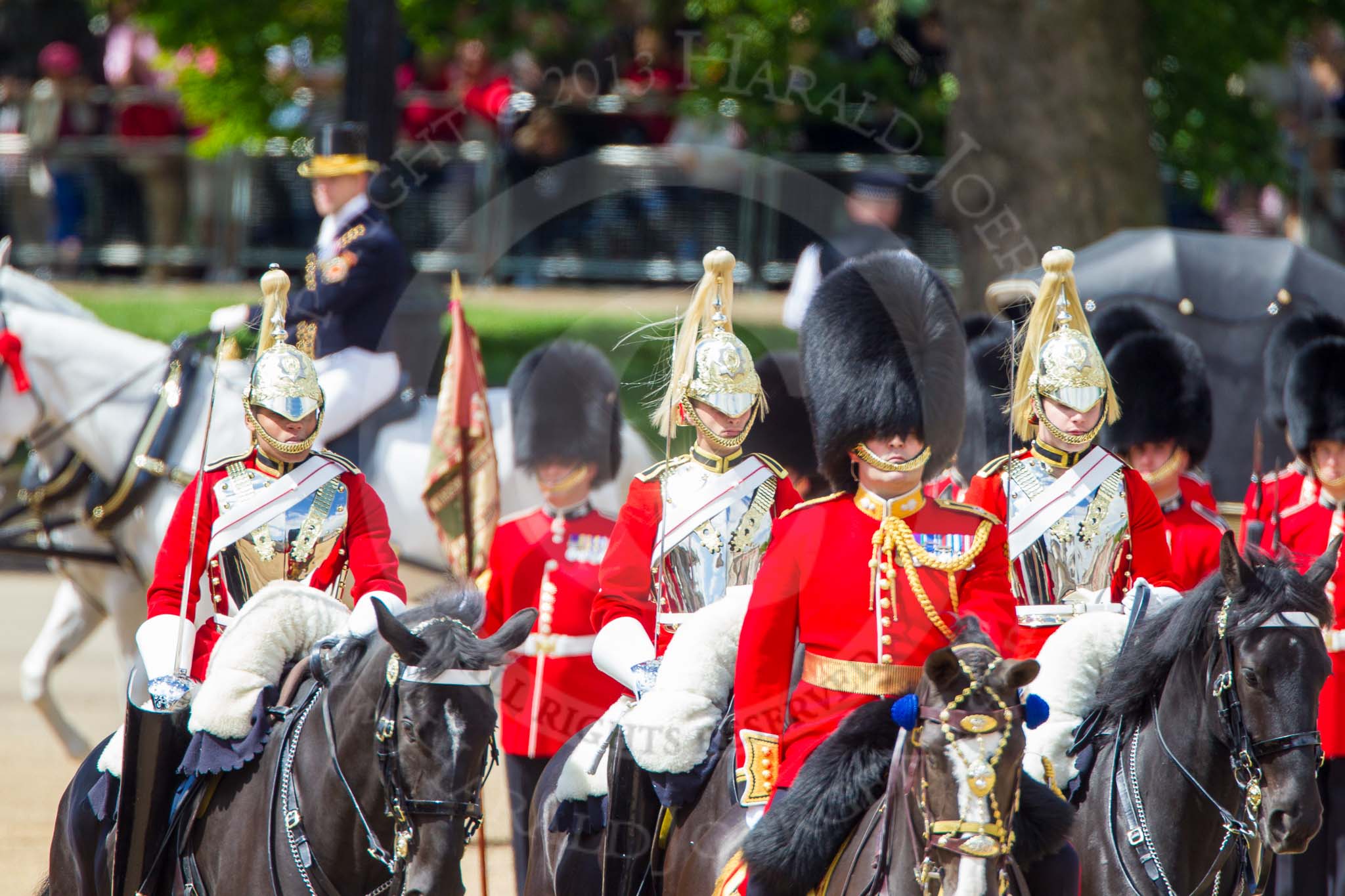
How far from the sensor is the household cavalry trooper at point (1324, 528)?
544 cm

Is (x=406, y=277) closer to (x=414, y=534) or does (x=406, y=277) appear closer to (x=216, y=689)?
(x=414, y=534)

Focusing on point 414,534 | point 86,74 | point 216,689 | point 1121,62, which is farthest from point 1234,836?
point 86,74

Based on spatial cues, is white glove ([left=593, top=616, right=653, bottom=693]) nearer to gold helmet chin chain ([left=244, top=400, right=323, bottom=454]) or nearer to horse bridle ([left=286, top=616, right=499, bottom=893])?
horse bridle ([left=286, top=616, right=499, bottom=893])

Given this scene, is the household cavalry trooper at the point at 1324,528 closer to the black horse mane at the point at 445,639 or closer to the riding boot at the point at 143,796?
the black horse mane at the point at 445,639

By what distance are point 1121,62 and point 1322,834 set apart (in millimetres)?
5720

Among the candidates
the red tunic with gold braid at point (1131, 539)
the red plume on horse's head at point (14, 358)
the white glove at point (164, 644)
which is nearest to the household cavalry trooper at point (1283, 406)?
the red tunic with gold braid at point (1131, 539)

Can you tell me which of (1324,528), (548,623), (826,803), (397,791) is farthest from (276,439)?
(1324,528)

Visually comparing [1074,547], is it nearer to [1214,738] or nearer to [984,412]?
[1214,738]

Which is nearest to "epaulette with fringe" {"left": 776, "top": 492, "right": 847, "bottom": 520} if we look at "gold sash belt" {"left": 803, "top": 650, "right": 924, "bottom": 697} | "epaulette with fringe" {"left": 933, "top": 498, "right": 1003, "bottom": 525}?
"epaulette with fringe" {"left": 933, "top": 498, "right": 1003, "bottom": 525}

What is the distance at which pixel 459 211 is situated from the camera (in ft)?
39.1

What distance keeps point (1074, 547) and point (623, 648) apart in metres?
1.14

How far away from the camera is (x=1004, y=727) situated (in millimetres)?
3127

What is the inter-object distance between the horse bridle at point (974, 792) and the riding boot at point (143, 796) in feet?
6.01

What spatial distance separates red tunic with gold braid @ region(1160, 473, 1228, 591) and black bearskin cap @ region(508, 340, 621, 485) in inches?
67.4
